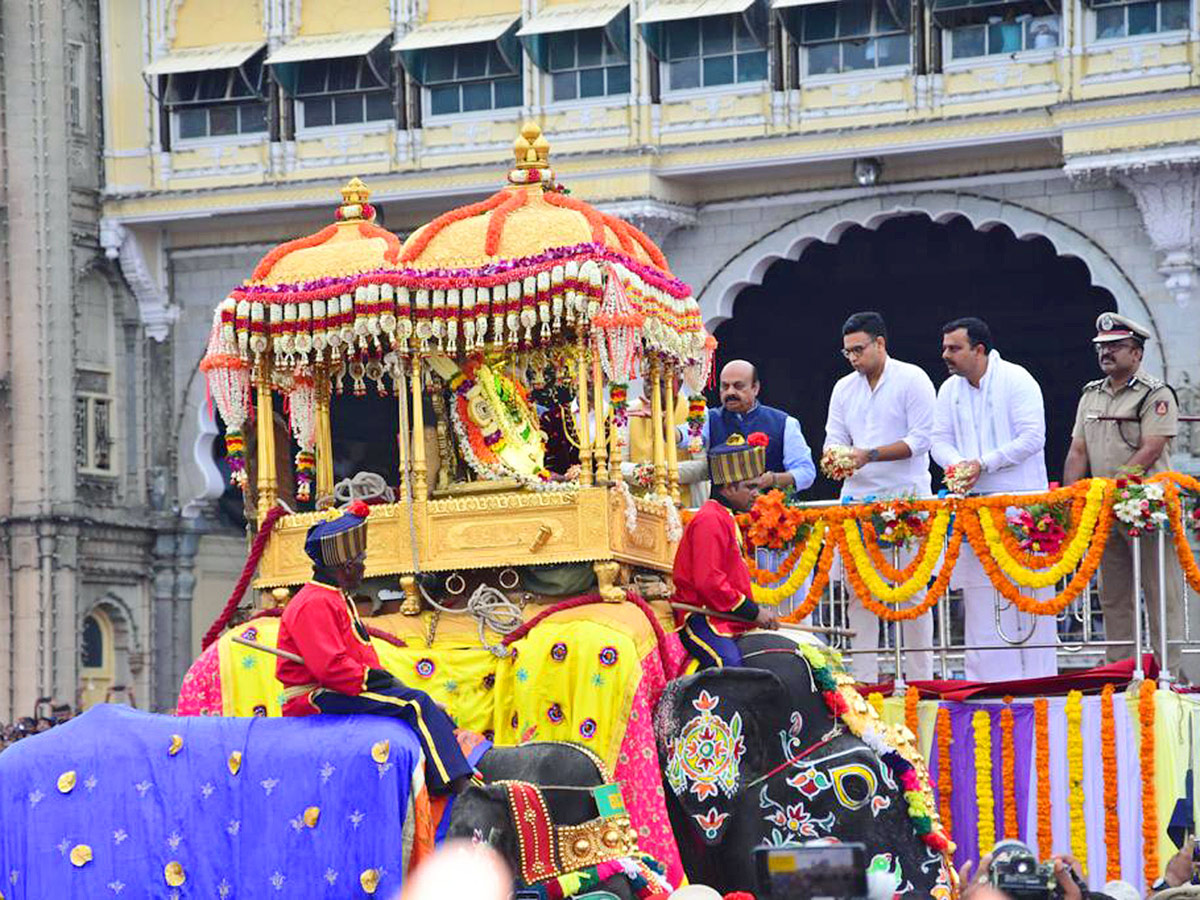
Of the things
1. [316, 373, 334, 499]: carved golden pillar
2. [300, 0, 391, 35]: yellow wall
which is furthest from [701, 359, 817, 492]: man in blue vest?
[300, 0, 391, 35]: yellow wall

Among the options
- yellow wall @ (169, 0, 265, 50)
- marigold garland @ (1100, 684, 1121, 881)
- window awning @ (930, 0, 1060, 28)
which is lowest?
marigold garland @ (1100, 684, 1121, 881)

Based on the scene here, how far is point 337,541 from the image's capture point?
1361cm

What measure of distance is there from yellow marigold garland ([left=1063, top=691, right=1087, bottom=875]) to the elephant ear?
3.39 m

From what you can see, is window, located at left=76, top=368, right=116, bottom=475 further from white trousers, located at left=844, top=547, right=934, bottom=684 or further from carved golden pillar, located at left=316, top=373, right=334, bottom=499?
carved golden pillar, located at left=316, top=373, right=334, bottom=499

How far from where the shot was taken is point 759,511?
718 inches

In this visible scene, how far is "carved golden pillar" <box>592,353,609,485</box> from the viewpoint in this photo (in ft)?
51.0

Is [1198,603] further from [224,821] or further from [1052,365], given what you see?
[224,821]

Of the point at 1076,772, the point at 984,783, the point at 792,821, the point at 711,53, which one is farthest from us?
the point at 711,53

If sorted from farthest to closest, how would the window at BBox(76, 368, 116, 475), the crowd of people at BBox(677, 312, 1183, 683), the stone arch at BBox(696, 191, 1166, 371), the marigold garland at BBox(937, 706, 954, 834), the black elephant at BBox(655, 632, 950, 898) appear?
the window at BBox(76, 368, 116, 475) → the stone arch at BBox(696, 191, 1166, 371) → the crowd of people at BBox(677, 312, 1183, 683) → the marigold garland at BBox(937, 706, 954, 834) → the black elephant at BBox(655, 632, 950, 898)

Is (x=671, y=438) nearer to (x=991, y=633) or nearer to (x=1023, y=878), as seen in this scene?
(x=991, y=633)

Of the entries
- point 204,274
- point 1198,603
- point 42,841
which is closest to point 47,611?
point 204,274

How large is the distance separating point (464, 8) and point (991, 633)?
14.2 m

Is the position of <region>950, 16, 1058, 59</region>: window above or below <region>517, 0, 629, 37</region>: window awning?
below

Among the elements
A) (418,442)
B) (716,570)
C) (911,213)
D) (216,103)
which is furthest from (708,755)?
(216,103)
